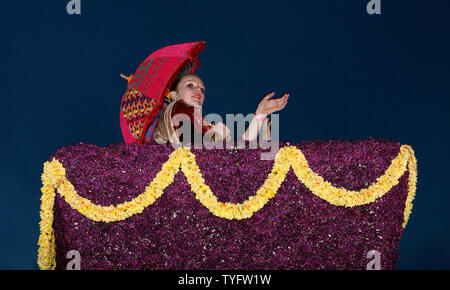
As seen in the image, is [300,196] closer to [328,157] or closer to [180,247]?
[328,157]

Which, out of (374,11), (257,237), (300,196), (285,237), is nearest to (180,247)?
(257,237)

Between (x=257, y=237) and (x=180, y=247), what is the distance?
547 millimetres

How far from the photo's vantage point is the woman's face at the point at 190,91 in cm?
331

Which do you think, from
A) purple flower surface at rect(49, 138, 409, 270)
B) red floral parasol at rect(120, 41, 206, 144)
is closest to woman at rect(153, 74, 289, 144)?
red floral parasol at rect(120, 41, 206, 144)

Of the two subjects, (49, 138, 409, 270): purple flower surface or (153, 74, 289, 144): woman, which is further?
(153, 74, 289, 144): woman

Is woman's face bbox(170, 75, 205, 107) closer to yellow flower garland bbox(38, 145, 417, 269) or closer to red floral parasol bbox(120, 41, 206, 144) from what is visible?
red floral parasol bbox(120, 41, 206, 144)

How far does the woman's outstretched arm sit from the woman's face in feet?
1.83

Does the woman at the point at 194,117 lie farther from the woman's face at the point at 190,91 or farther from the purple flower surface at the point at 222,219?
the purple flower surface at the point at 222,219

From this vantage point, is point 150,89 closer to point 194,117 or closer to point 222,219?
point 194,117

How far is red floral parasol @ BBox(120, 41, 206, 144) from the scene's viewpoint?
2.96 metres

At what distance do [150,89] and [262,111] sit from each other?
2.87 feet

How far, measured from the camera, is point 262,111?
2.94m

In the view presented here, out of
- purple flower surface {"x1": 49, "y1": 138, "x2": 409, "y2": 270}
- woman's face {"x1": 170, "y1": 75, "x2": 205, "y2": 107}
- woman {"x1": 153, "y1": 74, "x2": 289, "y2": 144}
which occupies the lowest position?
purple flower surface {"x1": 49, "y1": 138, "x2": 409, "y2": 270}

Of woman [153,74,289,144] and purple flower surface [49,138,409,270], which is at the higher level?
woman [153,74,289,144]
